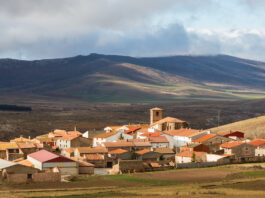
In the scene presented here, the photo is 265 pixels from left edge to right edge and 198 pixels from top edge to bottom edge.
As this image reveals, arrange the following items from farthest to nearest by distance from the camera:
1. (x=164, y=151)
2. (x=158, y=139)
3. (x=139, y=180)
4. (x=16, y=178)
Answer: (x=158, y=139) < (x=164, y=151) < (x=139, y=180) < (x=16, y=178)

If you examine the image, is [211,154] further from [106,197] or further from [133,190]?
[106,197]

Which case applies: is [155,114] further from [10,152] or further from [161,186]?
[161,186]

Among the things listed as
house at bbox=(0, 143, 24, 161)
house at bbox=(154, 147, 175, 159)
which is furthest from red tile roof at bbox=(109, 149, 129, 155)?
house at bbox=(0, 143, 24, 161)

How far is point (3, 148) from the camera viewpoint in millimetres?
86562

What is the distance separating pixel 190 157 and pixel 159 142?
12.9 metres

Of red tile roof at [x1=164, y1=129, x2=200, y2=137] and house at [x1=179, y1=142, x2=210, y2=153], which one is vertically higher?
red tile roof at [x1=164, y1=129, x2=200, y2=137]

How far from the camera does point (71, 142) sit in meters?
96.1

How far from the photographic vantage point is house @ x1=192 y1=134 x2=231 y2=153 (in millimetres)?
92000

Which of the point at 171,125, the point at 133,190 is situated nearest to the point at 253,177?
the point at 133,190

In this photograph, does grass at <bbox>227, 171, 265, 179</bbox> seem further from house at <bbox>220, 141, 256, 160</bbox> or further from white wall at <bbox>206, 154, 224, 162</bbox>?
house at <bbox>220, 141, 256, 160</bbox>

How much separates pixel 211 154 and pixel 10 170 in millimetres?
35335

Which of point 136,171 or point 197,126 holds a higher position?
point 197,126

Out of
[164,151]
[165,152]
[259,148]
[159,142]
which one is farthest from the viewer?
[159,142]

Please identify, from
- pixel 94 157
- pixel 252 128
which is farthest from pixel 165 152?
pixel 252 128
